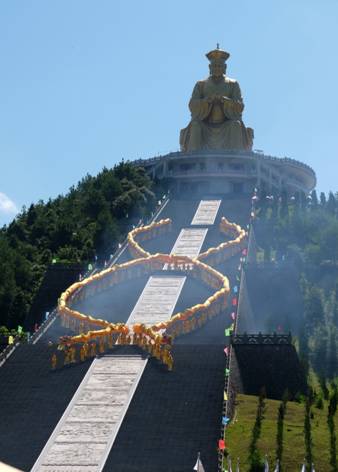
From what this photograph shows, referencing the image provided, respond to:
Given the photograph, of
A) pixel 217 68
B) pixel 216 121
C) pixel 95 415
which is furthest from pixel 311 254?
pixel 217 68

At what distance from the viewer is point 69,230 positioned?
165 feet

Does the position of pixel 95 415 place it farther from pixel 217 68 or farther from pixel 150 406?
pixel 217 68

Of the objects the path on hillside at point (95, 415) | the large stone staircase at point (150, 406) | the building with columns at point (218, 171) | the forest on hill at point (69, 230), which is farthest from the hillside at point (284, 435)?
the building with columns at point (218, 171)

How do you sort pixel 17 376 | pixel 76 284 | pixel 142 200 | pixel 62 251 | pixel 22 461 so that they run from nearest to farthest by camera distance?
pixel 22 461, pixel 17 376, pixel 76 284, pixel 62 251, pixel 142 200

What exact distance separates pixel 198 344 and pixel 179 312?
425 cm

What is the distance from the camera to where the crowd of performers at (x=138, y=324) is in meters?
32.0

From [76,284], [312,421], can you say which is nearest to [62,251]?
[76,284]

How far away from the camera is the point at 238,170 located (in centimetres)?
6306

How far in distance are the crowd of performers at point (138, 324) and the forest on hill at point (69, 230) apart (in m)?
2.58

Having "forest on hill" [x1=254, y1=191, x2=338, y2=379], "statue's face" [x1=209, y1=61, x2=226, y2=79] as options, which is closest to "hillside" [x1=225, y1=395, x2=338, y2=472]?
"forest on hill" [x1=254, y1=191, x2=338, y2=379]

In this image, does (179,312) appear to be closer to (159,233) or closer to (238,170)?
(159,233)

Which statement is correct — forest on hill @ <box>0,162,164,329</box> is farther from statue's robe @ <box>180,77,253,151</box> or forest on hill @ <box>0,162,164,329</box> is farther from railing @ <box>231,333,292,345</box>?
railing @ <box>231,333,292,345</box>

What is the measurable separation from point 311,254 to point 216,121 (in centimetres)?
2337

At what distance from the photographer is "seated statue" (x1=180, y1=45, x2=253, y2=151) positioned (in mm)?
65000
